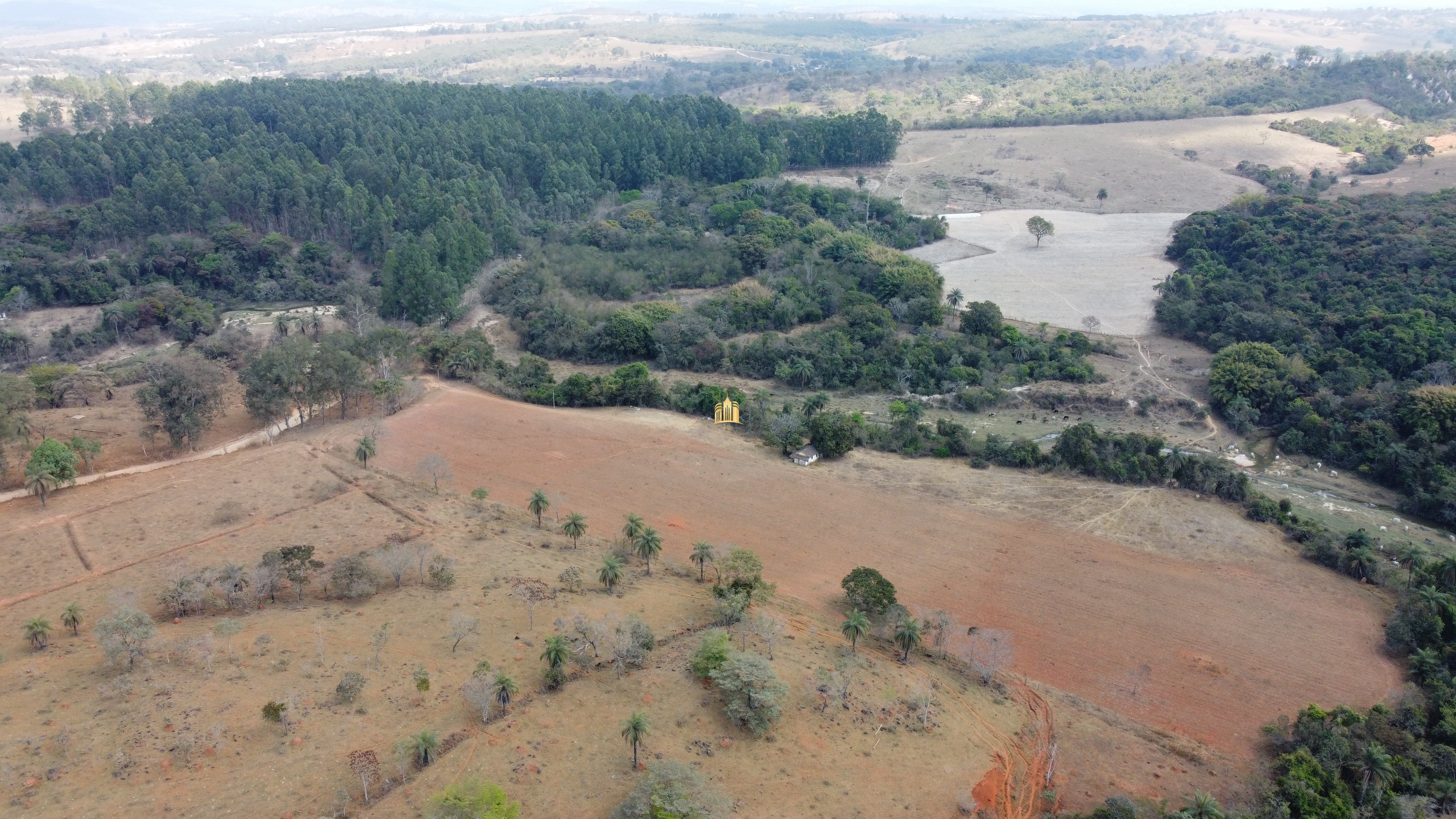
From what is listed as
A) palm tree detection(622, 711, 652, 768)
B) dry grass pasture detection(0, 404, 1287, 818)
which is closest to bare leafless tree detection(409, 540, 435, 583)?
dry grass pasture detection(0, 404, 1287, 818)

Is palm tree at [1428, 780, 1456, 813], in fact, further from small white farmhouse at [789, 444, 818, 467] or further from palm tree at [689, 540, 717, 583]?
small white farmhouse at [789, 444, 818, 467]

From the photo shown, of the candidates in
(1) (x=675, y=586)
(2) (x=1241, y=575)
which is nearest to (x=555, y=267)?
(1) (x=675, y=586)

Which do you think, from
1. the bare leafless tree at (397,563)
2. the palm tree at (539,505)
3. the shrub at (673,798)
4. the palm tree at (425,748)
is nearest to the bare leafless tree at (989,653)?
the shrub at (673,798)

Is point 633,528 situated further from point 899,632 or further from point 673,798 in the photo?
point 673,798

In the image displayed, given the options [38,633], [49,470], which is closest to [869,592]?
[38,633]

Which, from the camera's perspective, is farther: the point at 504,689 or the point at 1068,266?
the point at 1068,266

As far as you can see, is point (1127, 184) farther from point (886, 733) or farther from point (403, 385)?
point (886, 733)
